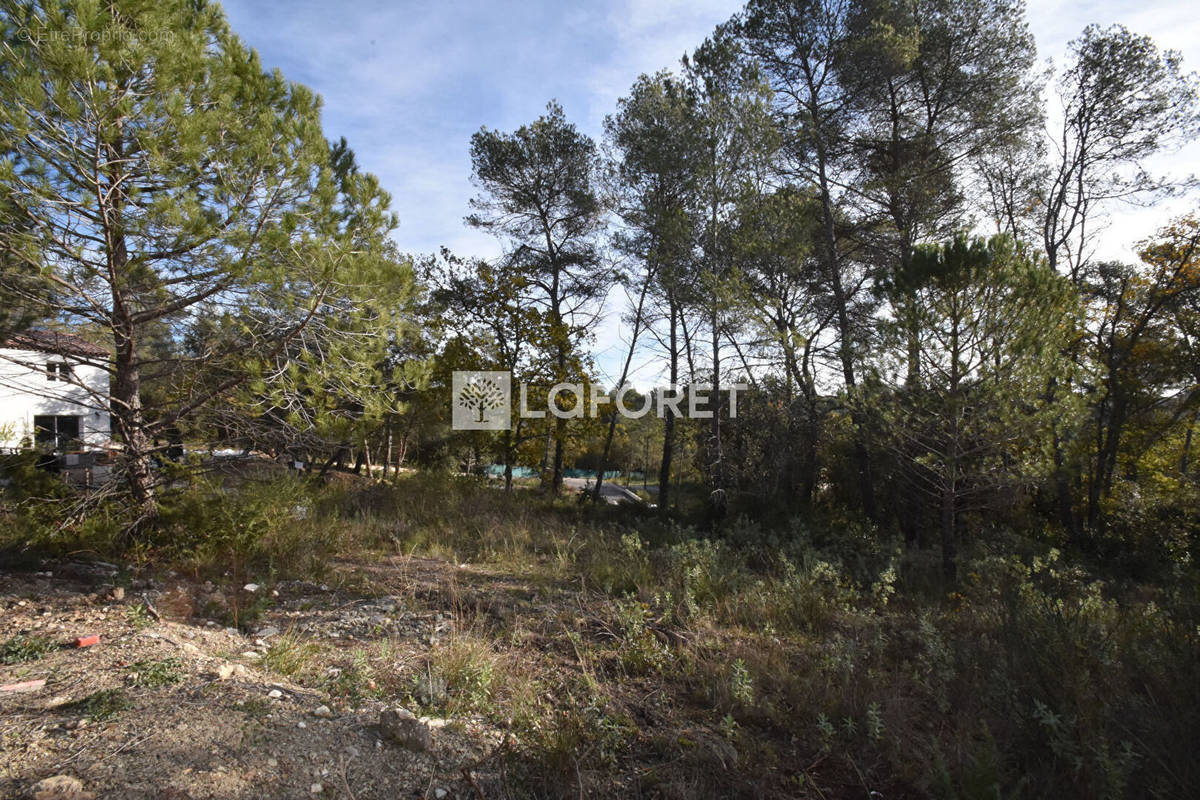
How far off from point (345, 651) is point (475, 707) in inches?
47.5

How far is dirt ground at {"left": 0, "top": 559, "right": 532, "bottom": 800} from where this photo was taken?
6.95 feet

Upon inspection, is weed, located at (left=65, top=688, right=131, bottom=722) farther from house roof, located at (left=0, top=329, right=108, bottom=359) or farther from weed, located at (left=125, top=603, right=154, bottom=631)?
house roof, located at (left=0, top=329, right=108, bottom=359)

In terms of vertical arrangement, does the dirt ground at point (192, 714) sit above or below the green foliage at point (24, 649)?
below

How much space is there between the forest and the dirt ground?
1.6 inches

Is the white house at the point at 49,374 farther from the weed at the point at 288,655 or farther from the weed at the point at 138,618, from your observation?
the weed at the point at 288,655

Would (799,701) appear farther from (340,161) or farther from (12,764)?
(340,161)

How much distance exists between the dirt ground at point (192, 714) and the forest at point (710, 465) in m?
0.04

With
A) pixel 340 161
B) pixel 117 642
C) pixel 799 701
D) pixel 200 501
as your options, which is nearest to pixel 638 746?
pixel 799 701
